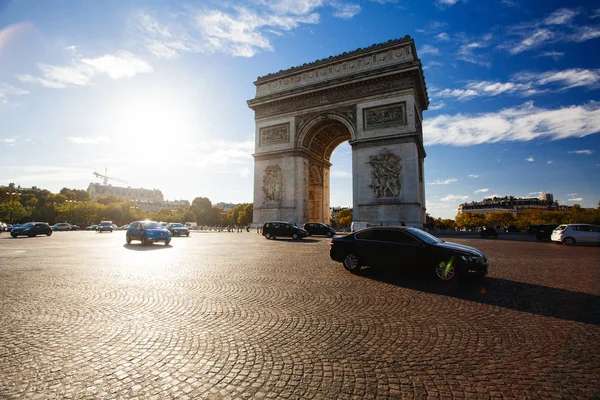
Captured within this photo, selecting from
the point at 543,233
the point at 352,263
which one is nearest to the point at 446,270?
the point at 352,263

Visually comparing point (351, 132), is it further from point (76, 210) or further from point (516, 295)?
point (76, 210)

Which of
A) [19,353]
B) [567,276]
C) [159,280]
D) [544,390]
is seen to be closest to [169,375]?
[19,353]

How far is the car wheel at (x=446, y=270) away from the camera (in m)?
7.16

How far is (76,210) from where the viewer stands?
235 feet

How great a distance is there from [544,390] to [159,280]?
7.13 metres

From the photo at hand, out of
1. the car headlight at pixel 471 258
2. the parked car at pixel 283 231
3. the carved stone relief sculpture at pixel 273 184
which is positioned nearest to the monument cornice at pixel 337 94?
the carved stone relief sculpture at pixel 273 184

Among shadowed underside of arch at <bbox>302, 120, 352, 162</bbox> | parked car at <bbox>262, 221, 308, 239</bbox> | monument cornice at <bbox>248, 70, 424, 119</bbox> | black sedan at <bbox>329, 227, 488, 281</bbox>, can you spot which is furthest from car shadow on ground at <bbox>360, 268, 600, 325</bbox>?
shadowed underside of arch at <bbox>302, 120, 352, 162</bbox>

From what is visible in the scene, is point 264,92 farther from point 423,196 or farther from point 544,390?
point 544,390

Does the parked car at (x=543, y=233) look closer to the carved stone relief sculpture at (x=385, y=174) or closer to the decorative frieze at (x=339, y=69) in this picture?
the carved stone relief sculpture at (x=385, y=174)

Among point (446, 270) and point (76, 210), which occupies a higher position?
point (76, 210)

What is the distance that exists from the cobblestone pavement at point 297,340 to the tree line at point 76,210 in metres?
75.8

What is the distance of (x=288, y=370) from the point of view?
287 cm

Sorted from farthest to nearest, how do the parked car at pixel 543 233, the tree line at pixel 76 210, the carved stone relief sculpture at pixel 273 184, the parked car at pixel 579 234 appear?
the tree line at pixel 76 210 < the carved stone relief sculpture at pixel 273 184 < the parked car at pixel 543 233 < the parked car at pixel 579 234

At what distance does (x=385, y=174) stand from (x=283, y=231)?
1212cm
